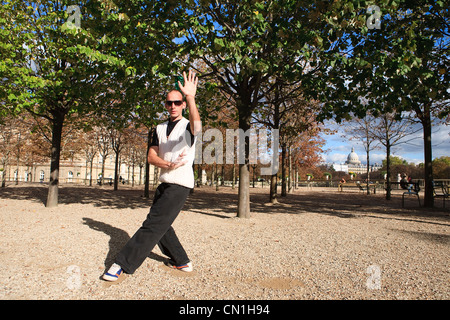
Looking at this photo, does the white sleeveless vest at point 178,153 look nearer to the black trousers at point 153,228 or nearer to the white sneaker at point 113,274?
the black trousers at point 153,228

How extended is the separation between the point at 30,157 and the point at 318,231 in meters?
38.0

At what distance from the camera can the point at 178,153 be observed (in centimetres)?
332

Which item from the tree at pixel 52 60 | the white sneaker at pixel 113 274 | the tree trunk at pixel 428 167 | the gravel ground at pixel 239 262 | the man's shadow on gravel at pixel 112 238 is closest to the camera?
the gravel ground at pixel 239 262

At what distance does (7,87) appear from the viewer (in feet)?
30.5

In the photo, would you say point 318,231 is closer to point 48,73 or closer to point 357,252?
point 357,252

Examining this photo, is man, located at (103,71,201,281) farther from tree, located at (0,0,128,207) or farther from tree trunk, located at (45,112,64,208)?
tree trunk, located at (45,112,64,208)

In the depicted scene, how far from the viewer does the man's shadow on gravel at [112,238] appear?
4348 millimetres

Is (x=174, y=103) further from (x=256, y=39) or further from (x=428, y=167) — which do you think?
(x=428, y=167)

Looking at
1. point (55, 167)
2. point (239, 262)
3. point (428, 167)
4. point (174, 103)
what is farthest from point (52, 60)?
point (428, 167)

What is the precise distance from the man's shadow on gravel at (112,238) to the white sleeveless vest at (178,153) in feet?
5.29

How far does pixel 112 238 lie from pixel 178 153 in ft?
10.7

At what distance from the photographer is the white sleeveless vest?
3320 millimetres

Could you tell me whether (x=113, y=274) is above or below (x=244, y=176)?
below

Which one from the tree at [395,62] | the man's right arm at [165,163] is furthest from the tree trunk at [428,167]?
the man's right arm at [165,163]
